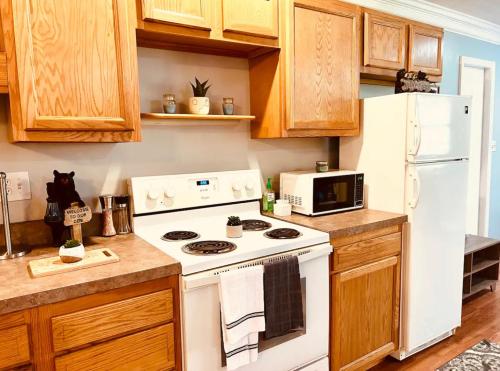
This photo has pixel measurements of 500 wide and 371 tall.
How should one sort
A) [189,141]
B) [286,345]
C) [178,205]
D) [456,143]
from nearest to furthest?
[286,345] < [178,205] < [189,141] < [456,143]

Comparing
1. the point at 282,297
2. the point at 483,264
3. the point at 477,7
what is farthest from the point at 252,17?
the point at 483,264

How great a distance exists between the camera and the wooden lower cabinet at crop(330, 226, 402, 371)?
1.94 m

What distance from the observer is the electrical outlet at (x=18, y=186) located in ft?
5.49

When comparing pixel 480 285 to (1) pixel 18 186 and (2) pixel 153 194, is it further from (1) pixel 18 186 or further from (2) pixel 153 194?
(1) pixel 18 186

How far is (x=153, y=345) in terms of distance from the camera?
141 cm

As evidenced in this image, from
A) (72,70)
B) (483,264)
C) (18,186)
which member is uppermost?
(72,70)

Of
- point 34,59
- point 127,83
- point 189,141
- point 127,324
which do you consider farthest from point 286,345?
point 34,59

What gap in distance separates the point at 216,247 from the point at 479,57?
3.50 metres

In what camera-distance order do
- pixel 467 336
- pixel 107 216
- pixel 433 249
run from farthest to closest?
pixel 467 336 < pixel 433 249 < pixel 107 216

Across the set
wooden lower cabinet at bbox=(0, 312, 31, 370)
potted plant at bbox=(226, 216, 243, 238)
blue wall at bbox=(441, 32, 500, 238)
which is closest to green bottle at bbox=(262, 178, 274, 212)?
potted plant at bbox=(226, 216, 243, 238)

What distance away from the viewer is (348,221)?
6.76 feet

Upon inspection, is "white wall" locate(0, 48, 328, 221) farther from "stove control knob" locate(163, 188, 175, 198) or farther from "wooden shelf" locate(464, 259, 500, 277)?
"wooden shelf" locate(464, 259, 500, 277)

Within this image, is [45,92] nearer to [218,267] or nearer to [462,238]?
[218,267]

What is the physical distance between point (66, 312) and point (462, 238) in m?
2.36
